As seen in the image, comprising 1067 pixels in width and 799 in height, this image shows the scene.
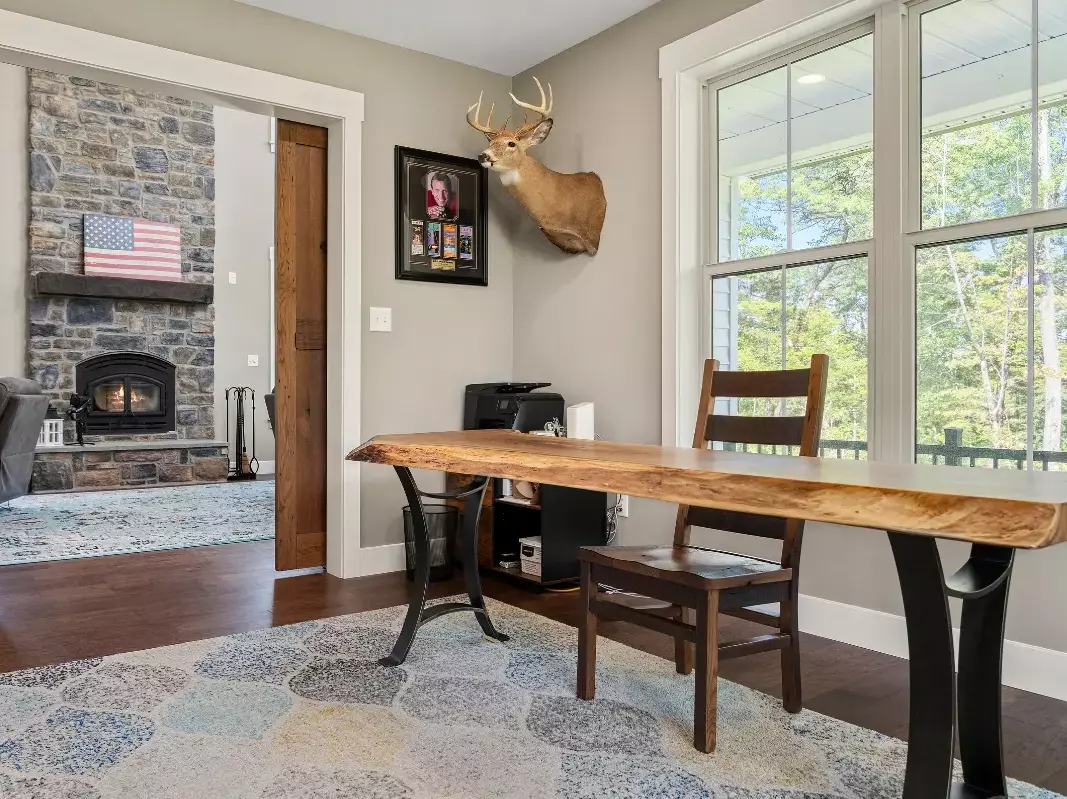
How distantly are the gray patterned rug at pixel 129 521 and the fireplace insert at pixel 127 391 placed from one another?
84 centimetres

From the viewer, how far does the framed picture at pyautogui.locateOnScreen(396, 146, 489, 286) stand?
3.97 metres

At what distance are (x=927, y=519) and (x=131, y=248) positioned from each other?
25.2ft

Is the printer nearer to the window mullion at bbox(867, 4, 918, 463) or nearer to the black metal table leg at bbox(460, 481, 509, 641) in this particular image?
the black metal table leg at bbox(460, 481, 509, 641)

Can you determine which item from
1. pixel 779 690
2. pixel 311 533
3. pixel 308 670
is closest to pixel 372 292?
pixel 311 533

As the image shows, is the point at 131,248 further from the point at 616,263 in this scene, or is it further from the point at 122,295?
the point at 616,263

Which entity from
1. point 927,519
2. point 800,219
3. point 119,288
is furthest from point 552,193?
point 119,288

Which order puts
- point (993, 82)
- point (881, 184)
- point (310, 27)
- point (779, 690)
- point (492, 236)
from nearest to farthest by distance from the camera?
point (779, 690) < point (993, 82) < point (881, 184) < point (310, 27) < point (492, 236)

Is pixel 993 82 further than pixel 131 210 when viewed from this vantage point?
No

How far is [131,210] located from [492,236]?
4.70 metres

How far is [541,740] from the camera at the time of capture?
1.94m

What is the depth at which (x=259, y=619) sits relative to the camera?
3018 mm

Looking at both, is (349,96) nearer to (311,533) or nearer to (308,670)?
(311,533)

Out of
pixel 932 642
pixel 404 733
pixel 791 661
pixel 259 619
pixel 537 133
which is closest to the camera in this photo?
pixel 932 642

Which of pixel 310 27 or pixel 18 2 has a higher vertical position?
pixel 310 27
